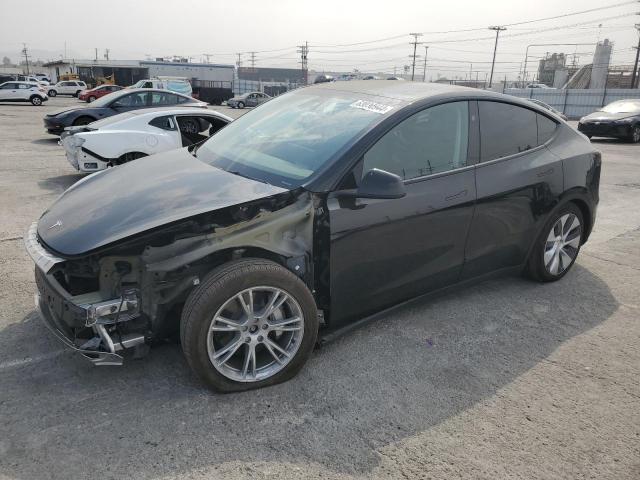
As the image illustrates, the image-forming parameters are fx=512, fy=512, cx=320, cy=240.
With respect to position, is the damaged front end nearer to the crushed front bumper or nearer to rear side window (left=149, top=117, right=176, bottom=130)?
the crushed front bumper

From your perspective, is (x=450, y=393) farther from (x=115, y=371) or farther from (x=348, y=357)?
(x=115, y=371)

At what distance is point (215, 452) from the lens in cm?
240

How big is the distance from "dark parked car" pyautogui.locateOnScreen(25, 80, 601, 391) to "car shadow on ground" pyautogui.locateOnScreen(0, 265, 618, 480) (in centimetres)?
23

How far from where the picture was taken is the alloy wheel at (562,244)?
427cm

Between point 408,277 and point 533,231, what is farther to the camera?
point 533,231

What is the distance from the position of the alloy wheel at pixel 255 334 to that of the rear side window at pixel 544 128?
2621mm

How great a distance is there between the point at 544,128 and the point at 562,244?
39.3 inches

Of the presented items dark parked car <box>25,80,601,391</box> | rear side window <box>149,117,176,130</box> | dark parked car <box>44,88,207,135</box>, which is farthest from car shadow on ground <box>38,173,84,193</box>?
dark parked car <box>25,80,601,391</box>

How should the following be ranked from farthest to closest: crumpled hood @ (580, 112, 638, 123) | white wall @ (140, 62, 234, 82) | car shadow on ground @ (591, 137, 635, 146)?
white wall @ (140, 62, 234, 82), car shadow on ground @ (591, 137, 635, 146), crumpled hood @ (580, 112, 638, 123)

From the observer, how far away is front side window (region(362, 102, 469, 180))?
10.5 feet

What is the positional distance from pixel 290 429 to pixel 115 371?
1.14 meters

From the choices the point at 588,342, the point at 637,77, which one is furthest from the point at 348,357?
the point at 637,77

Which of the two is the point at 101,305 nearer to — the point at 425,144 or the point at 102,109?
the point at 425,144

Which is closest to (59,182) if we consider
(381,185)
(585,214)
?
(381,185)
